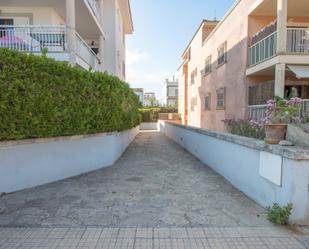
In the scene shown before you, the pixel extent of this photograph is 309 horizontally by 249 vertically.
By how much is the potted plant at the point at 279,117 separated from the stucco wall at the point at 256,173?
11.8 inches

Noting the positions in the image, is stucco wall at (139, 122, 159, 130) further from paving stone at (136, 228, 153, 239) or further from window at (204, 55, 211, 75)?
paving stone at (136, 228, 153, 239)

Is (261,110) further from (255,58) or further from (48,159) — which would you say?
(48,159)

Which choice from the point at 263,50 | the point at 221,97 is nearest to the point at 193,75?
the point at 221,97

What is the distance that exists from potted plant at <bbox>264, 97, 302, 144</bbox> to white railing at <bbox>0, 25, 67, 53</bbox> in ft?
27.1

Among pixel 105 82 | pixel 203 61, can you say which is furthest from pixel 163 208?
pixel 203 61

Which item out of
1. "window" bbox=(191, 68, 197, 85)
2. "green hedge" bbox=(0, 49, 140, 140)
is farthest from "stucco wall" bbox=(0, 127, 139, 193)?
"window" bbox=(191, 68, 197, 85)

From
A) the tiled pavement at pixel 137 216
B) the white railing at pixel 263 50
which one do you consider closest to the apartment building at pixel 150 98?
the white railing at pixel 263 50

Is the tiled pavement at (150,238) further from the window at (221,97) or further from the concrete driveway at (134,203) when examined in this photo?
the window at (221,97)

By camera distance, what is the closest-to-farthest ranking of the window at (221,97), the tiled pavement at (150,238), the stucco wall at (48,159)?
the tiled pavement at (150,238), the stucco wall at (48,159), the window at (221,97)

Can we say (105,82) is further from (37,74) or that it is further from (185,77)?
(185,77)

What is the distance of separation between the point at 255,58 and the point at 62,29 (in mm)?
9072

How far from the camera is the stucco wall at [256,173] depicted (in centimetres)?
350

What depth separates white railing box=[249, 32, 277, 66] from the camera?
949 centimetres

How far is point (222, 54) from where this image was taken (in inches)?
576
